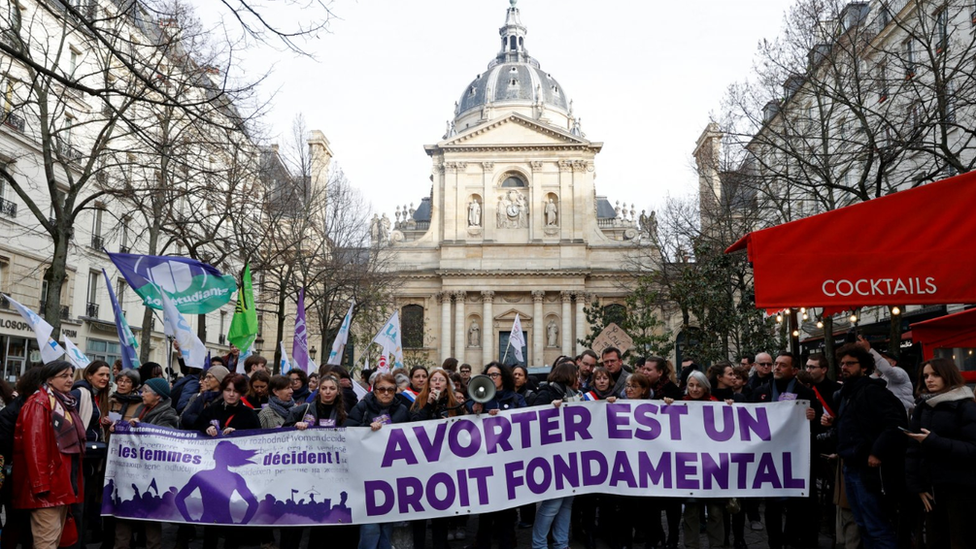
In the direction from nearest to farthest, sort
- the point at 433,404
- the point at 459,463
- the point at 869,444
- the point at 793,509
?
the point at 869,444, the point at 459,463, the point at 433,404, the point at 793,509

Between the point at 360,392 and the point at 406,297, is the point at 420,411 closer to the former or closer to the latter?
the point at 360,392

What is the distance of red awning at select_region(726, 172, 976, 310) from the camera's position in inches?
207

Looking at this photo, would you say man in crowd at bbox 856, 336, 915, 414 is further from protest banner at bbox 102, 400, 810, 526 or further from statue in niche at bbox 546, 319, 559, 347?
statue in niche at bbox 546, 319, 559, 347

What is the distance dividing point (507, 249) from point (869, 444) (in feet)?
159

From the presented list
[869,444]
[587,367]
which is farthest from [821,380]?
[587,367]

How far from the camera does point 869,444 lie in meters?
6.54

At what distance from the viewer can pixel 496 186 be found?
55.7 meters

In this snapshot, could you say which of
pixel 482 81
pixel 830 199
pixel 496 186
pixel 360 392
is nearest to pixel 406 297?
pixel 496 186

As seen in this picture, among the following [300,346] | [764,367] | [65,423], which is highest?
[300,346]

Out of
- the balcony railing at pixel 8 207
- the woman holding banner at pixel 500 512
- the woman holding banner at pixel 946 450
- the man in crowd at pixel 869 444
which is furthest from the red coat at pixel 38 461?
the balcony railing at pixel 8 207

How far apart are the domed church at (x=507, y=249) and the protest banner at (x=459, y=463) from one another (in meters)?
45.7

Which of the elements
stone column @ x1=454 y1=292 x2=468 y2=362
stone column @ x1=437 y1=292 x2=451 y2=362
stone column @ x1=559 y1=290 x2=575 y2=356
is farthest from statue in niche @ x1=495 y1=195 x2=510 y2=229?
stone column @ x1=559 y1=290 x2=575 y2=356

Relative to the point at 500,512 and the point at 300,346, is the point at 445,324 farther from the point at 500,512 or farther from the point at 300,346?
the point at 500,512

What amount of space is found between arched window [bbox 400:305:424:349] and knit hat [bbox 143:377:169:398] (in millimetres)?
44030
